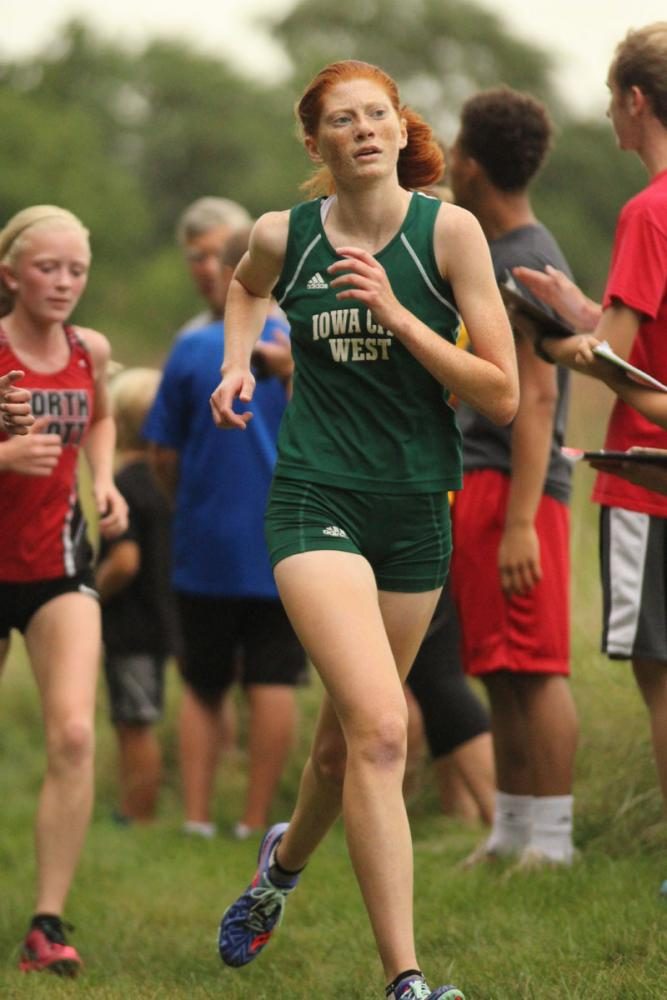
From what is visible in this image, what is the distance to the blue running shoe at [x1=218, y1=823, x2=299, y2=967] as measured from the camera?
4.86 m

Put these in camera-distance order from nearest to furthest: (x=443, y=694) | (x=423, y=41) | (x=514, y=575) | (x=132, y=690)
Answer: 1. (x=514, y=575)
2. (x=443, y=694)
3. (x=132, y=690)
4. (x=423, y=41)

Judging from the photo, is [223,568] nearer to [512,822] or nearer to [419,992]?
[512,822]

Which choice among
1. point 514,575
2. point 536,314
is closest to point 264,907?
point 514,575

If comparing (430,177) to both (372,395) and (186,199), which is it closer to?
(372,395)

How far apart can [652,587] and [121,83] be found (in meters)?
68.6

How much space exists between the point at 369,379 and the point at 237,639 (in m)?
3.51

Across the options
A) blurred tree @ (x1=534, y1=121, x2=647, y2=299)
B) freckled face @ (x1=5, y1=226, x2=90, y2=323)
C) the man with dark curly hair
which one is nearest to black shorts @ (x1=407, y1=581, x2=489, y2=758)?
the man with dark curly hair

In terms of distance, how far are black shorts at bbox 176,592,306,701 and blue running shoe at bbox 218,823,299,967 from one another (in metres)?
2.68

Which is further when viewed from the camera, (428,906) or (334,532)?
(428,906)

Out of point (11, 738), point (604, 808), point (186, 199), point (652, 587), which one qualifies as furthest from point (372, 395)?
point (186, 199)

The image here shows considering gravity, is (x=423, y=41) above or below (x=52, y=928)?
above

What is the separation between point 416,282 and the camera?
170 inches

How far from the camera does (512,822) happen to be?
19.7 ft

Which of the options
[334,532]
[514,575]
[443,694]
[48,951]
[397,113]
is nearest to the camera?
[334,532]
